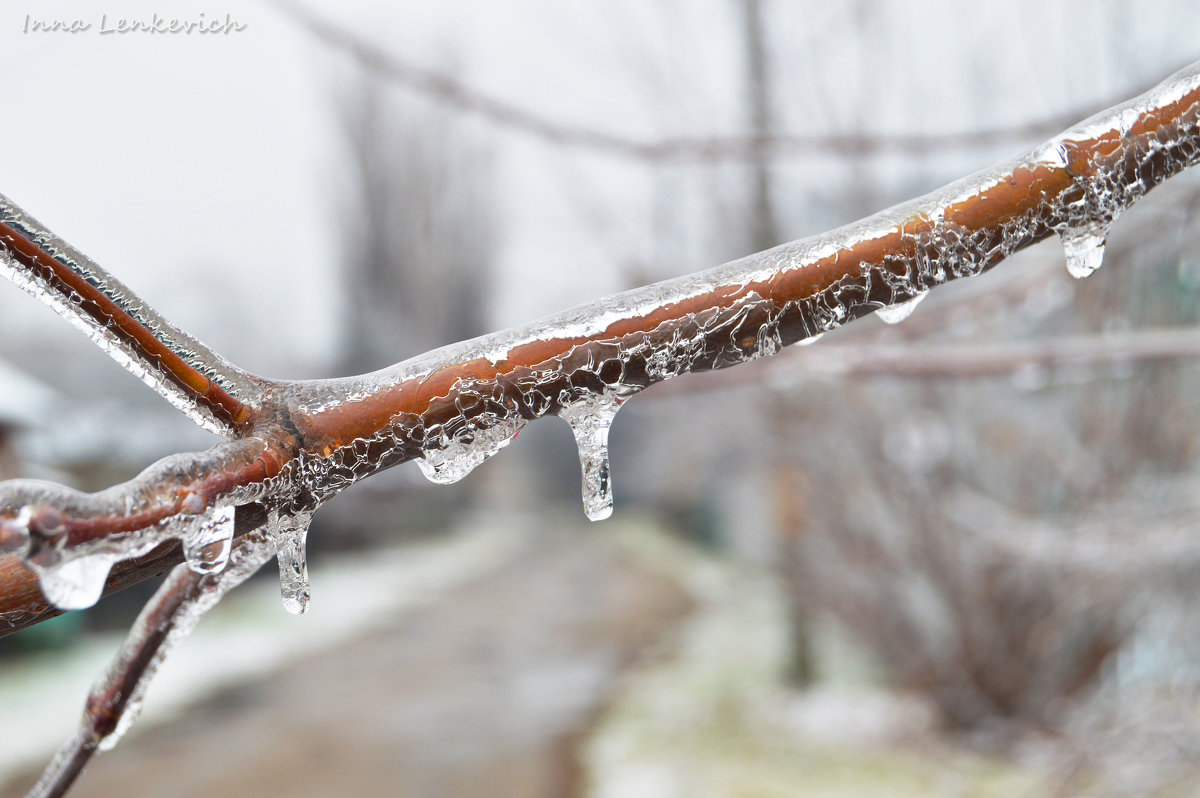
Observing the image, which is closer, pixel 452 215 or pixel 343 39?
pixel 343 39

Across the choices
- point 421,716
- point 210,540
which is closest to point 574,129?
point 210,540

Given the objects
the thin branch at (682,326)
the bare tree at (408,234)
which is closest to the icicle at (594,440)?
the thin branch at (682,326)

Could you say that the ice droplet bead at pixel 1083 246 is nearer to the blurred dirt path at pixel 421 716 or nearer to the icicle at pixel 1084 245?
the icicle at pixel 1084 245

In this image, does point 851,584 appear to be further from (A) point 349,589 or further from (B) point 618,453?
(B) point 618,453

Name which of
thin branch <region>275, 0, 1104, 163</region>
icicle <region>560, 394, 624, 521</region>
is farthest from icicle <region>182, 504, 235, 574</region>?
thin branch <region>275, 0, 1104, 163</region>

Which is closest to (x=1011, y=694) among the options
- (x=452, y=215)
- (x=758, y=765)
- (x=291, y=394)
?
(x=758, y=765)

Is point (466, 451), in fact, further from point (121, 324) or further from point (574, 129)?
point (574, 129)
